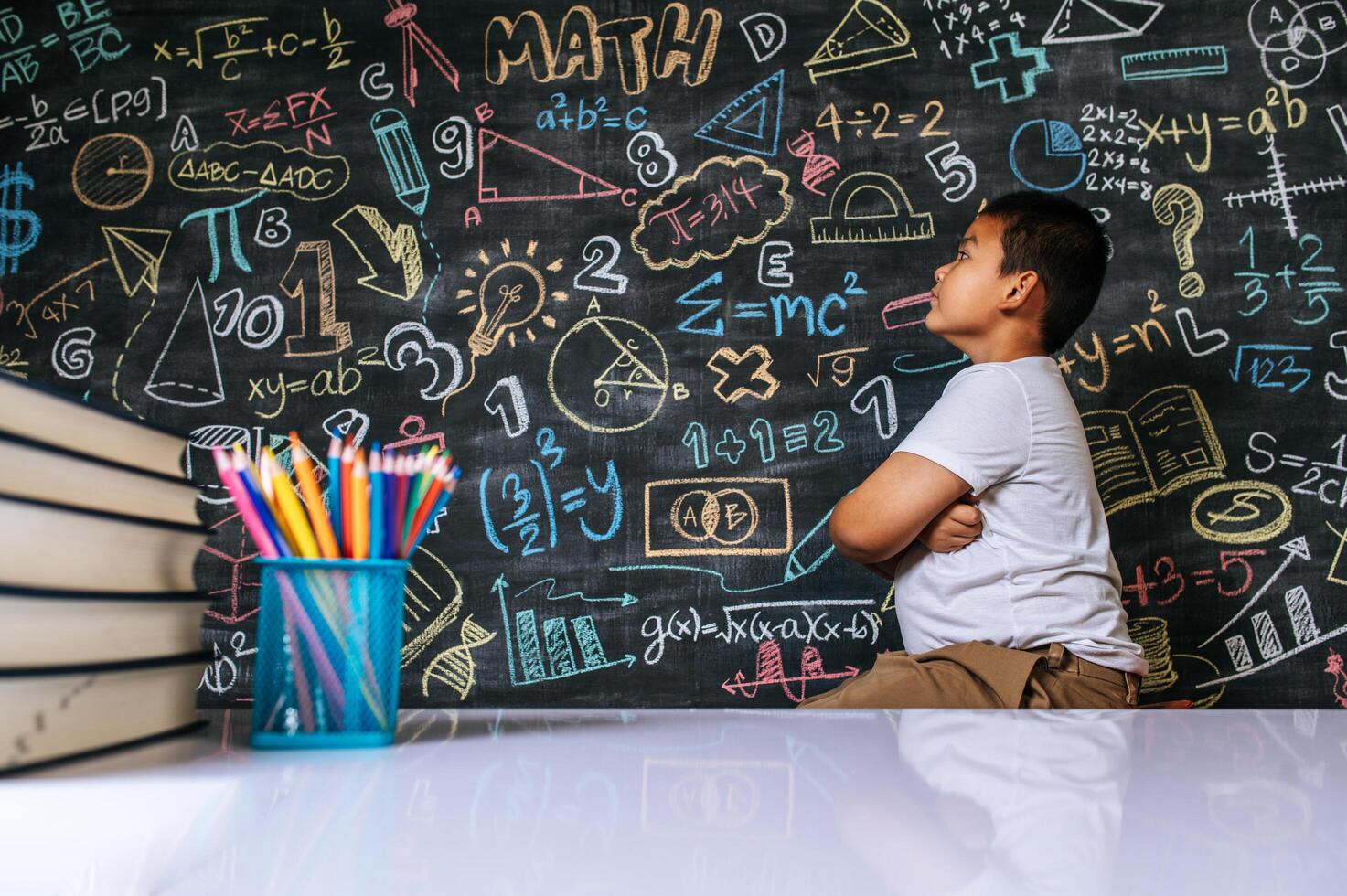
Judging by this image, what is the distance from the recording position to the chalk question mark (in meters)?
2.26

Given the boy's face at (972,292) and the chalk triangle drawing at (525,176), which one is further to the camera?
the chalk triangle drawing at (525,176)

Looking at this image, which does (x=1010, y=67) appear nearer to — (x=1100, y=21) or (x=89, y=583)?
(x=1100, y=21)

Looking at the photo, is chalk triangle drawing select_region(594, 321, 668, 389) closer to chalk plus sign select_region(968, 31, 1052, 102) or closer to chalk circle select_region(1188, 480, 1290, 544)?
chalk plus sign select_region(968, 31, 1052, 102)

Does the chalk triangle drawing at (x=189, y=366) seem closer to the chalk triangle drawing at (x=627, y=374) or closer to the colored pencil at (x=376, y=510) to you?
the chalk triangle drawing at (x=627, y=374)

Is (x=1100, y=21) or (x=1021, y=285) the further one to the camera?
(x=1100, y=21)

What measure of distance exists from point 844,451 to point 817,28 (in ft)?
3.14

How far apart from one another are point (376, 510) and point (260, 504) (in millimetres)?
65

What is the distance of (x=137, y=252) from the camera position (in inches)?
93.0

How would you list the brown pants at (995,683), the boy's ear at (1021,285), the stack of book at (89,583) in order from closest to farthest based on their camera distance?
the stack of book at (89,583) → the brown pants at (995,683) → the boy's ear at (1021,285)

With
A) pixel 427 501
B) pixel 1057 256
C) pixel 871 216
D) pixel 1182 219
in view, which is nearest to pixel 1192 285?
pixel 1182 219

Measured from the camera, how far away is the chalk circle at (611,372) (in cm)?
226

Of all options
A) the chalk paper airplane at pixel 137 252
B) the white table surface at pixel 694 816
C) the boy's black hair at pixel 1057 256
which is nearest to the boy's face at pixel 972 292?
the boy's black hair at pixel 1057 256

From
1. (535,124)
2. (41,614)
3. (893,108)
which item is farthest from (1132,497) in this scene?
(41,614)

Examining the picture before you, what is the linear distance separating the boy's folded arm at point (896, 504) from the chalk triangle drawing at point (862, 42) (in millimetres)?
1118
